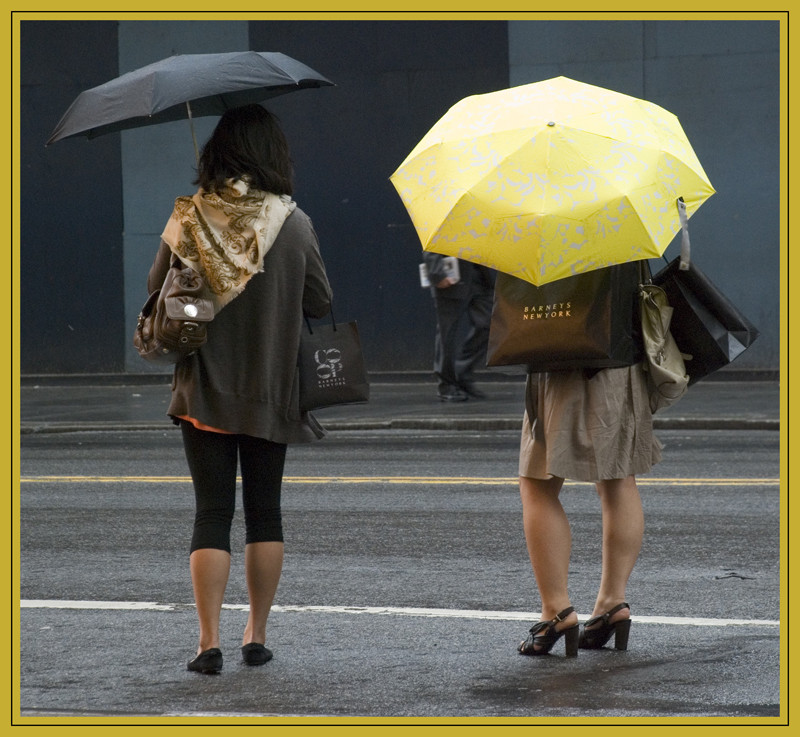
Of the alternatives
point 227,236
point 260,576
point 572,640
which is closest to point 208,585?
point 260,576

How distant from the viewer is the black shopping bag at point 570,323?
464cm

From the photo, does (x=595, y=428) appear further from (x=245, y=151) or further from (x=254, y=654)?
(x=245, y=151)

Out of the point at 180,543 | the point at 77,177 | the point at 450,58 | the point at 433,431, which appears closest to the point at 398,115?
the point at 450,58

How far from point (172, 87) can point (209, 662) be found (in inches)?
76.5

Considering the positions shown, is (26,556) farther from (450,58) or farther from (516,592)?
(450,58)

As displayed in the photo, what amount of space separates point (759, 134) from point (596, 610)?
1327 centimetres

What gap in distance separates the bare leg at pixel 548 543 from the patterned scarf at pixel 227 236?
1215mm

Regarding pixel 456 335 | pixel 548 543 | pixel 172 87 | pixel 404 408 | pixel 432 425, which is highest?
pixel 172 87

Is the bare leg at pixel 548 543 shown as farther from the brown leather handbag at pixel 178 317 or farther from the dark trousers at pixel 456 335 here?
the dark trousers at pixel 456 335

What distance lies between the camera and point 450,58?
1789cm

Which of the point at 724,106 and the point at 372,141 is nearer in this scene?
the point at 724,106

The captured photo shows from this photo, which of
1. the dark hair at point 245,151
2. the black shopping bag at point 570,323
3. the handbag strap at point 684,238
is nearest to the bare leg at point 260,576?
the black shopping bag at point 570,323

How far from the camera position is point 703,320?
4.82 m

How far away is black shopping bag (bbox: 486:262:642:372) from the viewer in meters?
4.64
